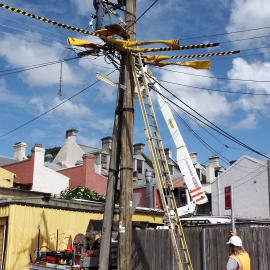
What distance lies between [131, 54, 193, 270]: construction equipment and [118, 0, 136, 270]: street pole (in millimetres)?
246

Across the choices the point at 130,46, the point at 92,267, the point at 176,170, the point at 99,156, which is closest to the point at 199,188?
the point at 92,267

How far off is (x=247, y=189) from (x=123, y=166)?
2911cm

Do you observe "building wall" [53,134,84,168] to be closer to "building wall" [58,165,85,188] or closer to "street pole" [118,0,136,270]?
"building wall" [58,165,85,188]

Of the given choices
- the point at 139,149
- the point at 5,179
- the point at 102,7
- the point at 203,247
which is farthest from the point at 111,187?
the point at 139,149

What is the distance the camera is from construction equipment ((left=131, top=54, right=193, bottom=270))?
10.7 m

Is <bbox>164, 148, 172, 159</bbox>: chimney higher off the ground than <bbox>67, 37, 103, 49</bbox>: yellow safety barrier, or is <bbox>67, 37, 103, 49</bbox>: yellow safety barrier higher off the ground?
<bbox>164, 148, 172, 159</bbox>: chimney

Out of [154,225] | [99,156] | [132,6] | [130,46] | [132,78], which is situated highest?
[99,156]

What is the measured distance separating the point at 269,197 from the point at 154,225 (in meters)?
20.4

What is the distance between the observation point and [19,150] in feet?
150

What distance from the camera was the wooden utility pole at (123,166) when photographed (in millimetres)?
10695

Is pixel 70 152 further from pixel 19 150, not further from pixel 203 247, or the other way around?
pixel 203 247

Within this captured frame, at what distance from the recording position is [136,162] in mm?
48750

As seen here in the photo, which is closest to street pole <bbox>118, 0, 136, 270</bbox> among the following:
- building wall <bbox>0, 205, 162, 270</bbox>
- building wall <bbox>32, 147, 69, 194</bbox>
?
building wall <bbox>0, 205, 162, 270</bbox>

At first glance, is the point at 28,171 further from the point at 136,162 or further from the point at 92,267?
the point at 92,267
